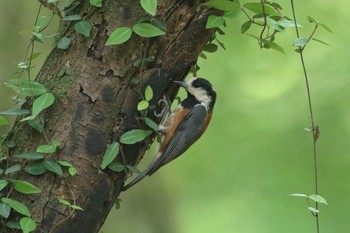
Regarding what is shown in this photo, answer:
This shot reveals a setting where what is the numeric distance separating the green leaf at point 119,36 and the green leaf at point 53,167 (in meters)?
0.48

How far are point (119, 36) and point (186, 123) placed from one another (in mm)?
768

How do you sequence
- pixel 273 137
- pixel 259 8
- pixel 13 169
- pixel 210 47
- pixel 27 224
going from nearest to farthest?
pixel 27 224 → pixel 13 169 → pixel 259 8 → pixel 210 47 → pixel 273 137

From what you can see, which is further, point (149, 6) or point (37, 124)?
point (37, 124)

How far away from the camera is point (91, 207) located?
9.01ft

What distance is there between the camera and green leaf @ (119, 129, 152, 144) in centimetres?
274

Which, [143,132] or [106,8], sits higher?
[106,8]

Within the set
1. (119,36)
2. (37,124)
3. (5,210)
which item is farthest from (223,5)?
(5,210)

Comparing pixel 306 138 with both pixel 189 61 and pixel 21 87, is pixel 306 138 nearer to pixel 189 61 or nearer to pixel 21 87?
pixel 189 61

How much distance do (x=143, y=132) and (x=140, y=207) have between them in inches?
79.3

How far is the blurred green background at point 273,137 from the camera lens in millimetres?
6137

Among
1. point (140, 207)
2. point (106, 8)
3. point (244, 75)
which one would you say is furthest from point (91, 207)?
point (244, 75)

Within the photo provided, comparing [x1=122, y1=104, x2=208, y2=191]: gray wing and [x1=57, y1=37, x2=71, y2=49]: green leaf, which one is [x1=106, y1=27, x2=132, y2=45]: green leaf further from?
[x1=122, y1=104, x2=208, y2=191]: gray wing

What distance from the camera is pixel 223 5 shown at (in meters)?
2.67

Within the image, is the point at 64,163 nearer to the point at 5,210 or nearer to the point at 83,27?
the point at 5,210
